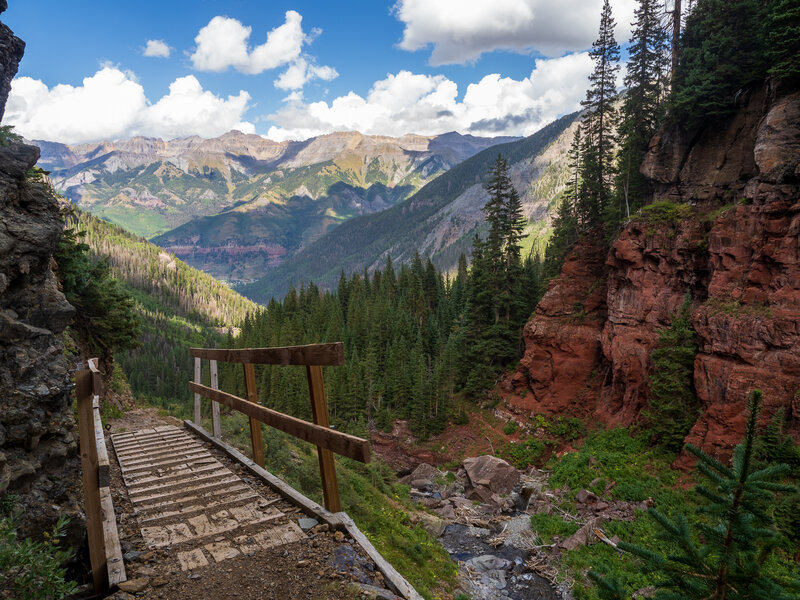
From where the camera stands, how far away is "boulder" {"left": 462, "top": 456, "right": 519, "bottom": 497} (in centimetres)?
2444

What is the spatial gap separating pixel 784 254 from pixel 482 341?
22.8 m

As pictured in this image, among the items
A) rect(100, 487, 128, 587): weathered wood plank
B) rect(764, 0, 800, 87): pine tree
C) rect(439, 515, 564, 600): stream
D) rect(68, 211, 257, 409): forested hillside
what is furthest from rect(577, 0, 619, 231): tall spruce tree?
rect(68, 211, 257, 409): forested hillside

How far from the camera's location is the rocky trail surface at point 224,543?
410 centimetres

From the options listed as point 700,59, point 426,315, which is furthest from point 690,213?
point 426,315

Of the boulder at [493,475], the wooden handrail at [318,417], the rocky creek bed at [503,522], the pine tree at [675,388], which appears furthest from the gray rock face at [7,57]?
the pine tree at [675,388]

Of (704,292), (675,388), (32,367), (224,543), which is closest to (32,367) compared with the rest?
(32,367)

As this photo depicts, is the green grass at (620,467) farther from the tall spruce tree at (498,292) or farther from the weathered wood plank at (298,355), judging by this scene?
the weathered wood plank at (298,355)

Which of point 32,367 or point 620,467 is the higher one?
point 32,367

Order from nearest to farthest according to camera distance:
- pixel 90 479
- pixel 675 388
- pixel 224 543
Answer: pixel 90 479, pixel 224 543, pixel 675 388

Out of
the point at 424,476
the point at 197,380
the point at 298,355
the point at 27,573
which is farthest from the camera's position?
the point at 424,476

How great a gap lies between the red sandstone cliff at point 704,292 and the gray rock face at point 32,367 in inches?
827

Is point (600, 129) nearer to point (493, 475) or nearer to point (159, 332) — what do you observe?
point (493, 475)

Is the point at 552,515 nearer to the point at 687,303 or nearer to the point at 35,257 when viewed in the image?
the point at 687,303

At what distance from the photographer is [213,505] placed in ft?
19.6
